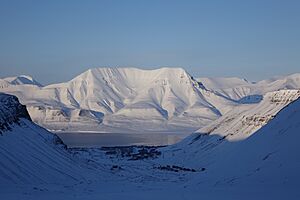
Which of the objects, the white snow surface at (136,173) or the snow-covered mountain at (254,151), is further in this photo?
the snow-covered mountain at (254,151)

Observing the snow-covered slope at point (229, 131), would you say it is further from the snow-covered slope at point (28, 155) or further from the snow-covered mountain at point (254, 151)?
the snow-covered slope at point (28, 155)

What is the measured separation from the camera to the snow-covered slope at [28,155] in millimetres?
56219

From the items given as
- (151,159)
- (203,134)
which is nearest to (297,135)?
(151,159)

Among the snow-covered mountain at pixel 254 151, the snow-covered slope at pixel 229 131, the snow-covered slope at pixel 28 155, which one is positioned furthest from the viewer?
the snow-covered slope at pixel 229 131

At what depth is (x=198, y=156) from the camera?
103 metres

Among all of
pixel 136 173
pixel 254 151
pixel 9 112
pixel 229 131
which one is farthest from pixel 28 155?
pixel 229 131

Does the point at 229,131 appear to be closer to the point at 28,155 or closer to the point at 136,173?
the point at 136,173

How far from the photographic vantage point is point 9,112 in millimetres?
70688

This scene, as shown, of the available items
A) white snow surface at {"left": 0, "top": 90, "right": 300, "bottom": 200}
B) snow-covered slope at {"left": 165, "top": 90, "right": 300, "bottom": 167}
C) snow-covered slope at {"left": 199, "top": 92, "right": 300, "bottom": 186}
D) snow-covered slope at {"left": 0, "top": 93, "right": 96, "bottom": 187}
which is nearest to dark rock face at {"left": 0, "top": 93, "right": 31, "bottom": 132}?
snow-covered slope at {"left": 0, "top": 93, "right": 96, "bottom": 187}

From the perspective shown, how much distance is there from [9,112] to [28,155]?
34.2 feet

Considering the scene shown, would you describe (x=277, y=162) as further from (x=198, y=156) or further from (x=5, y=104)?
(x=198, y=156)

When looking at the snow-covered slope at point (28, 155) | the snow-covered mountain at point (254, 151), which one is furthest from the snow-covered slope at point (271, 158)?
the snow-covered slope at point (28, 155)

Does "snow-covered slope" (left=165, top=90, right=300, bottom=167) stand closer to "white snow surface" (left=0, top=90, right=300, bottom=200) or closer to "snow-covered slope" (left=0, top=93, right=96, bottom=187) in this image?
"white snow surface" (left=0, top=90, right=300, bottom=200)

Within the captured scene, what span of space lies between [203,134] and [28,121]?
57.3 meters
